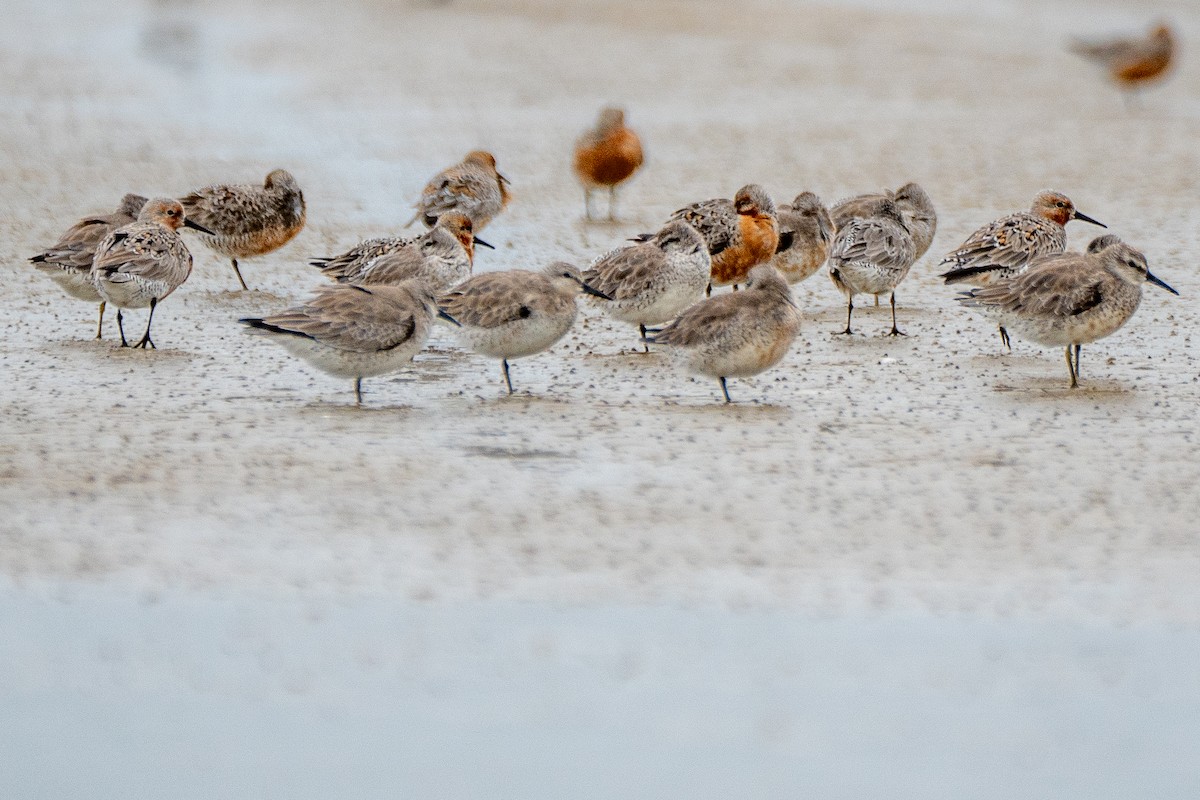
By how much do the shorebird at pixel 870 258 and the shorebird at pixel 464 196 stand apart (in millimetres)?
3437

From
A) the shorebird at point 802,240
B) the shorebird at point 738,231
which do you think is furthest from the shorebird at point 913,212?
the shorebird at point 738,231

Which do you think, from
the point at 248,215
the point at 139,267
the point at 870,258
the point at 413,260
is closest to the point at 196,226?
the point at 248,215

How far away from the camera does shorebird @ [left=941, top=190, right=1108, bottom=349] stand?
35.6ft

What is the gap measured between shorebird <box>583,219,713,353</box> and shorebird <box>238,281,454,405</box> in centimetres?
173

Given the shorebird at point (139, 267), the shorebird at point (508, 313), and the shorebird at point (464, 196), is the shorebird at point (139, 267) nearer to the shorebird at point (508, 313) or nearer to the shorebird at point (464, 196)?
the shorebird at point (508, 313)

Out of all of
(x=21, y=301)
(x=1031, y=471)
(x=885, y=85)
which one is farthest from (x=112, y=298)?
(x=885, y=85)

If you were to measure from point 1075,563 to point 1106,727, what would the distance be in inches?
53.3

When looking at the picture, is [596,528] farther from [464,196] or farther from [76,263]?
[464,196]

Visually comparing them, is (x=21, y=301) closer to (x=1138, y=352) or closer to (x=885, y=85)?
(x=1138, y=352)

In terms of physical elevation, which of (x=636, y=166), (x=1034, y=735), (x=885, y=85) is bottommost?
(x=1034, y=735)

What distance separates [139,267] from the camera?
33.8 feet

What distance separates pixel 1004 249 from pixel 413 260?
387cm

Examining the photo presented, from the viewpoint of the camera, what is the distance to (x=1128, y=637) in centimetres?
597

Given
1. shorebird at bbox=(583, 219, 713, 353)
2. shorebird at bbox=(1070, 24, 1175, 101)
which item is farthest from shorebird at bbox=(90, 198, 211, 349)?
shorebird at bbox=(1070, 24, 1175, 101)
